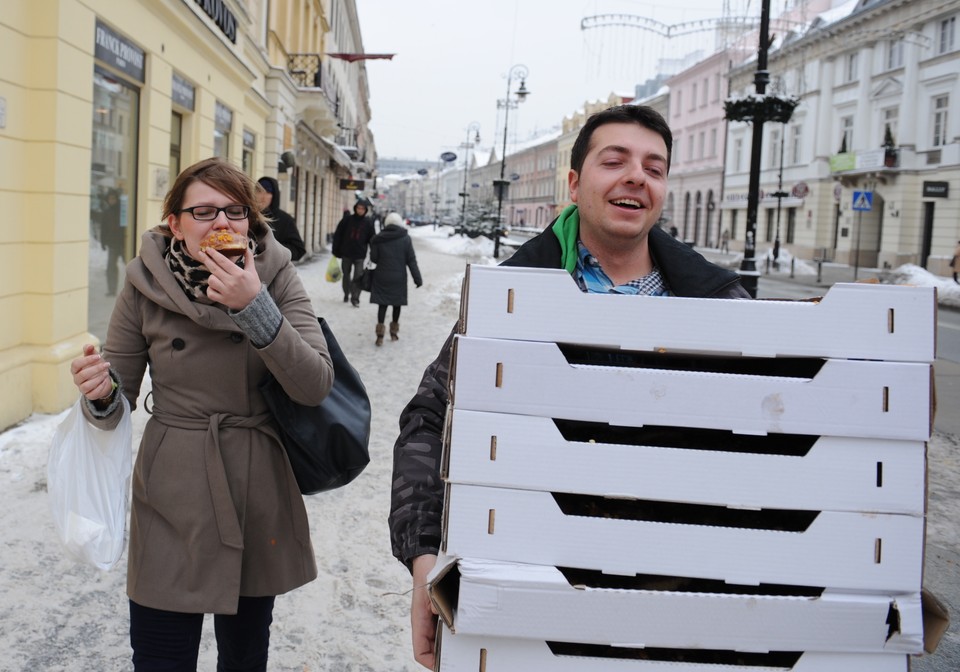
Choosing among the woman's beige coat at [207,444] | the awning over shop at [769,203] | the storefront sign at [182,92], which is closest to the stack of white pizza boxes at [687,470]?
the woman's beige coat at [207,444]

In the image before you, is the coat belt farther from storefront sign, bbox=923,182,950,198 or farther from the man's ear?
storefront sign, bbox=923,182,950,198

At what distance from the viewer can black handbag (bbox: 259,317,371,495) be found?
2.36 meters

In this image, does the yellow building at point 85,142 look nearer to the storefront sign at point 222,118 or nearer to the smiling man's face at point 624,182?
the storefront sign at point 222,118

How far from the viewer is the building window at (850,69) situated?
38.5 metres

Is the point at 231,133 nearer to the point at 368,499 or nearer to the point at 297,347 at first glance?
the point at 368,499

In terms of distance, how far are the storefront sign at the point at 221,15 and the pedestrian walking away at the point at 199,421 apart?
9.55 meters

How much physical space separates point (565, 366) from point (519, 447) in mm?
157

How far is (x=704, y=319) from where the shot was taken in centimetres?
138

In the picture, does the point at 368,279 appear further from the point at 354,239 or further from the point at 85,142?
the point at 85,142

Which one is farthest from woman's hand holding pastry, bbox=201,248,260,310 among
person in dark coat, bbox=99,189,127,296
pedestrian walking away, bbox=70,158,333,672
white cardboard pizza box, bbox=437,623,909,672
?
person in dark coat, bbox=99,189,127,296

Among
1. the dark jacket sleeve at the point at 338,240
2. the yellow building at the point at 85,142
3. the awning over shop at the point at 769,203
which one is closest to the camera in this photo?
the yellow building at the point at 85,142

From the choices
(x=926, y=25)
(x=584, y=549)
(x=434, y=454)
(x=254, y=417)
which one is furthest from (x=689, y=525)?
(x=926, y=25)

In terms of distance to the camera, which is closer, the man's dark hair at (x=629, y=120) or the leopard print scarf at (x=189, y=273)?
the man's dark hair at (x=629, y=120)

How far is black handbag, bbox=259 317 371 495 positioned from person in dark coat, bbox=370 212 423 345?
8.60 metres
